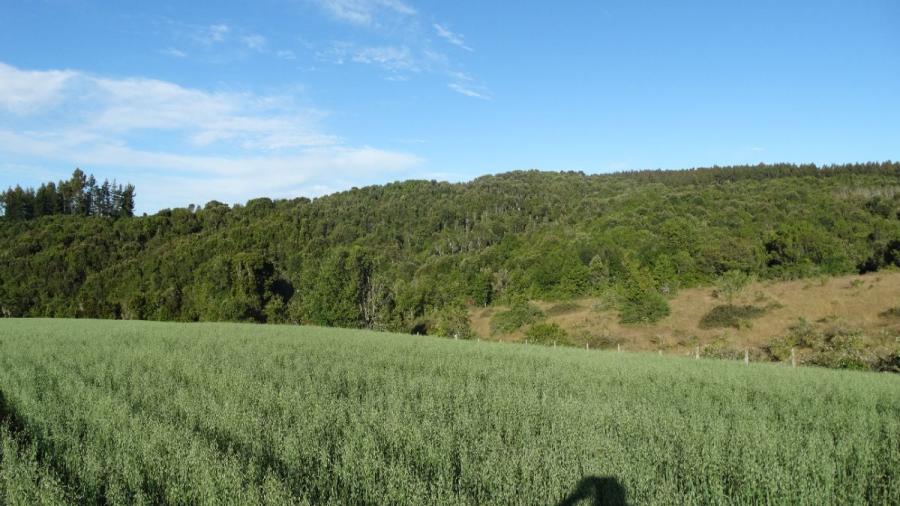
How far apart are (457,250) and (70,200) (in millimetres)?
84800

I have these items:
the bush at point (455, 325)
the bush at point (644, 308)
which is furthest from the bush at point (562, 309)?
the bush at point (455, 325)

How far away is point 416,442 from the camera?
6.59 metres

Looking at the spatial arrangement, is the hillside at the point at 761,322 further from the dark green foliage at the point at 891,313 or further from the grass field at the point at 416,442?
the grass field at the point at 416,442

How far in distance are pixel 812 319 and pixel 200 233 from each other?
102908 millimetres

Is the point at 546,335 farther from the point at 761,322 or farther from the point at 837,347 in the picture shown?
the point at 837,347

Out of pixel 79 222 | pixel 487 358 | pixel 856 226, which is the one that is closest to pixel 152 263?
pixel 79 222

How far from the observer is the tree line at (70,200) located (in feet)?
339

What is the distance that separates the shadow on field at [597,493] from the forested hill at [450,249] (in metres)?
43.1

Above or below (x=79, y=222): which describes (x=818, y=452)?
below

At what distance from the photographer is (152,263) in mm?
90812

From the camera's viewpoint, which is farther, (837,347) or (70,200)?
(70,200)

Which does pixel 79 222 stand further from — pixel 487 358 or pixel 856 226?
pixel 856 226

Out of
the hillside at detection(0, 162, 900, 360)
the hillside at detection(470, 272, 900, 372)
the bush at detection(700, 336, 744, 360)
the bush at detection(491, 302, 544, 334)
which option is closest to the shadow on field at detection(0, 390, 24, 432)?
the bush at detection(700, 336, 744, 360)

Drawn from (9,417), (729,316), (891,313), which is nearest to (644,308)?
(729,316)
